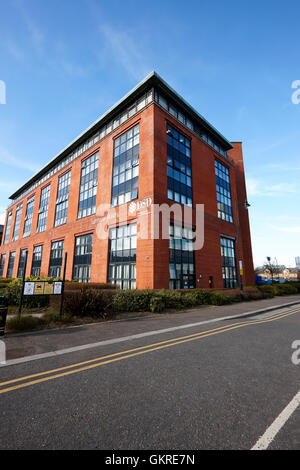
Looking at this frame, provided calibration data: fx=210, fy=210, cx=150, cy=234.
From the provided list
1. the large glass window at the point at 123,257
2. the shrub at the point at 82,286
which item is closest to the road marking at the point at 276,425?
the shrub at the point at 82,286

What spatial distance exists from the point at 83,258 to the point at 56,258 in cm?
768

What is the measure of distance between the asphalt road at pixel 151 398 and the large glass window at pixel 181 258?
15173 millimetres

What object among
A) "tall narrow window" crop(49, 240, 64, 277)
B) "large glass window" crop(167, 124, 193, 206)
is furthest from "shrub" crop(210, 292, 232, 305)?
"tall narrow window" crop(49, 240, 64, 277)

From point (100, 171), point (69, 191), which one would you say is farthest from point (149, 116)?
point (69, 191)

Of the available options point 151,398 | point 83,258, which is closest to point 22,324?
point 151,398

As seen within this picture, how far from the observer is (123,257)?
21875 mm

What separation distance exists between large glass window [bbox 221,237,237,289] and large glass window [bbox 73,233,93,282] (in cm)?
1738

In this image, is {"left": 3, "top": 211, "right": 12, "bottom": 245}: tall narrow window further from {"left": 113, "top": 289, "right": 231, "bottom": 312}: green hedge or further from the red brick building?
{"left": 113, "top": 289, "right": 231, "bottom": 312}: green hedge

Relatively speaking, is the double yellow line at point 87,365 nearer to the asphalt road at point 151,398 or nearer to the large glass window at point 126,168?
the asphalt road at point 151,398

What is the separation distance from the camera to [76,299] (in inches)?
409

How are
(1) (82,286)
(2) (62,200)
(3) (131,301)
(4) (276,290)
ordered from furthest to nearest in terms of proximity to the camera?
1. (2) (62,200)
2. (4) (276,290)
3. (1) (82,286)
4. (3) (131,301)

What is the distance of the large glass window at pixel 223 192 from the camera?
100ft

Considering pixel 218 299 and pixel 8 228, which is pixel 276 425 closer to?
pixel 218 299

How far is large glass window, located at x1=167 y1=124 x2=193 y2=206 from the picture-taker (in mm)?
23234
